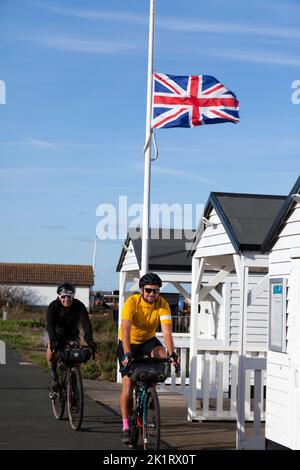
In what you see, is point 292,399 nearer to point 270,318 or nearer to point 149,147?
point 270,318

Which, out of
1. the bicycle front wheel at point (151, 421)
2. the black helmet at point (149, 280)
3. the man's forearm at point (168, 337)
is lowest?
the bicycle front wheel at point (151, 421)

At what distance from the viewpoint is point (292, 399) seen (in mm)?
11172

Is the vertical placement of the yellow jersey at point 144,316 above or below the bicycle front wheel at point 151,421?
above

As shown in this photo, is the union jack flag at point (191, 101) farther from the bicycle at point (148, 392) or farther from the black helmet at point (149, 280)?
the bicycle at point (148, 392)

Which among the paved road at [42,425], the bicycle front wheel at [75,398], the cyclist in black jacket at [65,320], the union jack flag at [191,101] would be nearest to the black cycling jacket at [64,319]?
the cyclist in black jacket at [65,320]

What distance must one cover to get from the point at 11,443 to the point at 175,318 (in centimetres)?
3246

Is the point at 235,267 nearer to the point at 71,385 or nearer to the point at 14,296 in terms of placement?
the point at 71,385

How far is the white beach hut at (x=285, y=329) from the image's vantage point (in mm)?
11141

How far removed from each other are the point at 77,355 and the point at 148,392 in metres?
2.55

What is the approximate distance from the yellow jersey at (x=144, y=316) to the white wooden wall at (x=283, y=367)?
1460mm

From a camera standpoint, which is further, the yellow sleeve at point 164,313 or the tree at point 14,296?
the tree at point 14,296

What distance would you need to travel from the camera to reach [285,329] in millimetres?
11469

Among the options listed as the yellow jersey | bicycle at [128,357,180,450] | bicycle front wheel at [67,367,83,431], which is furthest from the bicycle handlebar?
bicycle front wheel at [67,367,83,431]
